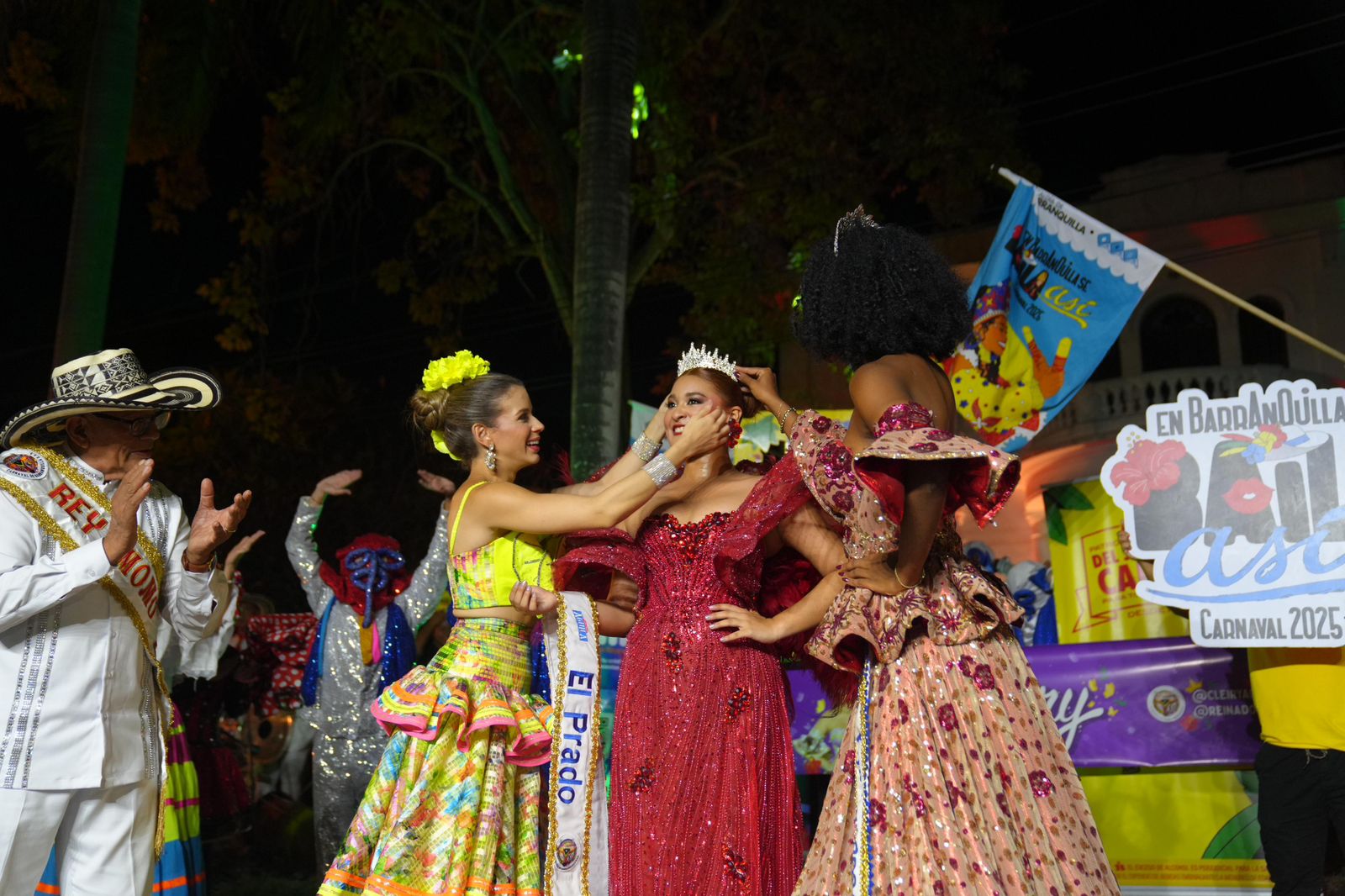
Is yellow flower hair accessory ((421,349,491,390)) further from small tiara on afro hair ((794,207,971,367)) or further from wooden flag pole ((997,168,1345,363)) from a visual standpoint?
wooden flag pole ((997,168,1345,363))

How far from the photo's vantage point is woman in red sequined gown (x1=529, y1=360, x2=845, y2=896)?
13.3 feet

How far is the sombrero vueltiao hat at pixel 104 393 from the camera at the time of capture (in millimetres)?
4074

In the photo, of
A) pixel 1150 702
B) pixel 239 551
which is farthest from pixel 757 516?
pixel 1150 702

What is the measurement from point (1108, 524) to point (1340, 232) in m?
13.6

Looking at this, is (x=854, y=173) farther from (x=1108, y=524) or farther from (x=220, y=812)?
(x=220, y=812)

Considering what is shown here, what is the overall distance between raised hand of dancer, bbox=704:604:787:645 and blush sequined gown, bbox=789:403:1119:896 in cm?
76

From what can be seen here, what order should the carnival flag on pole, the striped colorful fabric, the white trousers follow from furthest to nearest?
the carnival flag on pole
the striped colorful fabric
the white trousers

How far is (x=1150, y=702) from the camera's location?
6242 mm

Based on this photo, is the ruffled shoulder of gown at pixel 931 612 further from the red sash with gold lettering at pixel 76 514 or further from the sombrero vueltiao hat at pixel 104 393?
the sombrero vueltiao hat at pixel 104 393

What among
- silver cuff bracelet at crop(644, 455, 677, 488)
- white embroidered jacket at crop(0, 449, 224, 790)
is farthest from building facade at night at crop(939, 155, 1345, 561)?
white embroidered jacket at crop(0, 449, 224, 790)

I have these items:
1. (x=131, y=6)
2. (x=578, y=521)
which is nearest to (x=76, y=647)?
(x=578, y=521)

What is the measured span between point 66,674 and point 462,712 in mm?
1215

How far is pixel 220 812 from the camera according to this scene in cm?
730

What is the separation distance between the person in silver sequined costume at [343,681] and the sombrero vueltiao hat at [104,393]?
97.9 inches
